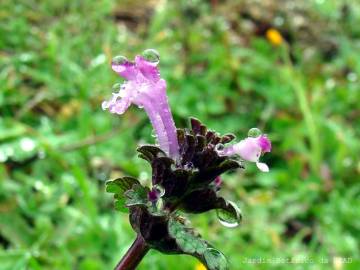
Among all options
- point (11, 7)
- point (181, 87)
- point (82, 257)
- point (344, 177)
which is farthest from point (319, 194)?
point (11, 7)

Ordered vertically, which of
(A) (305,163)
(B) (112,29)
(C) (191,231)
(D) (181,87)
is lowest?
(A) (305,163)

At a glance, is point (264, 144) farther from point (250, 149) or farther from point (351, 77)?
point (351, 77)

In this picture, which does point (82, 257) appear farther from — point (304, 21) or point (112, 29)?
point (304, 21)

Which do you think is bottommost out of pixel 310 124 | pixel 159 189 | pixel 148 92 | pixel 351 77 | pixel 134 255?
pixel 351 77

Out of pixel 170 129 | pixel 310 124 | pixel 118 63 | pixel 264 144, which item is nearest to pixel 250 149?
pixel 264 144

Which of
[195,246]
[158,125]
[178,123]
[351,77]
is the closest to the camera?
[195,246]

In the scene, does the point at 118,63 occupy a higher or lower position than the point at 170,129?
higher
